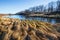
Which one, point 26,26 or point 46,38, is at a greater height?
point 26,26

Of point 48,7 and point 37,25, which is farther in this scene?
point 48,7

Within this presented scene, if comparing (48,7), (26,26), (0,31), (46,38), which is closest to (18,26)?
(26,26)

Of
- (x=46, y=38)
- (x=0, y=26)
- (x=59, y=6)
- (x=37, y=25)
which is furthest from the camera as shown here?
(x=59, y=6)

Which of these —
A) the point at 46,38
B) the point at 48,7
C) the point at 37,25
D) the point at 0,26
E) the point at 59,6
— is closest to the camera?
the point at 46,38

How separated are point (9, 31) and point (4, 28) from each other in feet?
2.19

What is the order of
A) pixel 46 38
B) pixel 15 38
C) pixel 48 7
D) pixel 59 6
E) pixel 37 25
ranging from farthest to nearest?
1. pixel 48 7
2. pixel 59 6
3. pixel 37 25
4. pixel 46 38
5. pixel 15 38

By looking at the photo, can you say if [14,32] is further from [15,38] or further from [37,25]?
[37,25]

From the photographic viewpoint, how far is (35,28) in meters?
9.61

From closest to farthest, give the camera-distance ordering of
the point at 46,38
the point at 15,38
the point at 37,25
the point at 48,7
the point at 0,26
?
the point at 15,38 → the point at 46,38 → the point at 0,26 → the point at 37,25 → the point at 48,7

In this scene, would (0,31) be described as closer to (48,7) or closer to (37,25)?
(37,25)

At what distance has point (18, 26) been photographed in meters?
9.41

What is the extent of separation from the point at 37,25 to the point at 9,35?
262 centimetres

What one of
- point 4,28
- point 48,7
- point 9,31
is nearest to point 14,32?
point 9,31

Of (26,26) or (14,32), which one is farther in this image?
(26,26)
